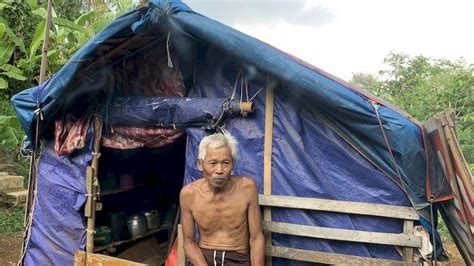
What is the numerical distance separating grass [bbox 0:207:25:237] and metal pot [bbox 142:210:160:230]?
433 cm

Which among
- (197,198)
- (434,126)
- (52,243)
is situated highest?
(434,126)

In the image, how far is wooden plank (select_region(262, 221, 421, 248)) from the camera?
296 cm

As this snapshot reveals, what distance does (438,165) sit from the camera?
2.99m

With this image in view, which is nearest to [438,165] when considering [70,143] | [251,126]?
[251,126]

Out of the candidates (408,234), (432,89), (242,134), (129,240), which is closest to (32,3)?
(129,240)

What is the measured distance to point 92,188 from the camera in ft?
13.5

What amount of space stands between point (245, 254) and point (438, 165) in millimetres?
1513

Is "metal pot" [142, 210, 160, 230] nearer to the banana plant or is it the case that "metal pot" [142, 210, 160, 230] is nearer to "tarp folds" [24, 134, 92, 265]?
"tarp folds" [24, 134, 92, 265]

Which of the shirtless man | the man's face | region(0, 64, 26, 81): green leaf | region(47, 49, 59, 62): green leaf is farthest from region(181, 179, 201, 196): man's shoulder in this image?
region(0, 64, 26, 81): green leaf

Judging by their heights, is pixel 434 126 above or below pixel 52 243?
above

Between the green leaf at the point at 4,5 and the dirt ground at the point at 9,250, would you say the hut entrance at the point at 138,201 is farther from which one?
the green leaf at the point at 4,5

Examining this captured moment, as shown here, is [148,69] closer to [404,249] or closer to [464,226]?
[404,249]

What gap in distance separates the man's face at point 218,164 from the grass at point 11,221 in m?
6.91

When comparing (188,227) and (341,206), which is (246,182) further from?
(341,206)
